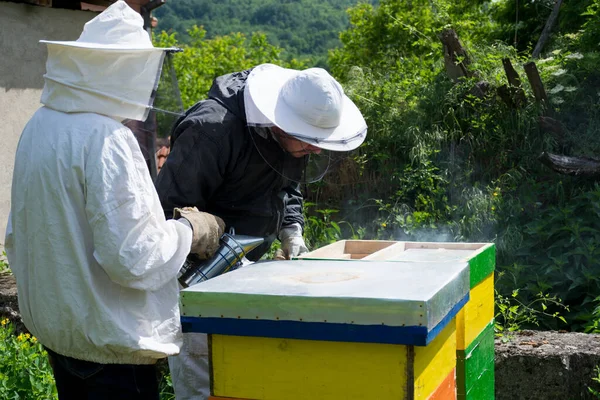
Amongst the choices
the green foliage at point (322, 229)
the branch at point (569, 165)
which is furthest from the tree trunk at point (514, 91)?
the green foliage at point (322, 229)

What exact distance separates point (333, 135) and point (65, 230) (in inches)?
41.4

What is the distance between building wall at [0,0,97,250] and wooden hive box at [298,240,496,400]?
413 centimetres

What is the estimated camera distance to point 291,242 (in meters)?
3.09

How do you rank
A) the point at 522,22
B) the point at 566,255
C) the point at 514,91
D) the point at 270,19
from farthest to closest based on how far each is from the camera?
the point at 270,19, the point at 522,22, the point at 514,91, the point at 566,255

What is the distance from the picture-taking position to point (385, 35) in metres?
11.2

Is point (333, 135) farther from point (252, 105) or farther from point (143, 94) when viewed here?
point (143, 94)

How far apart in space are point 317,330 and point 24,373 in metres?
2.19

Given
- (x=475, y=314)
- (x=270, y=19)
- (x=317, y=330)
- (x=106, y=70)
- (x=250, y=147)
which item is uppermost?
(x=106, y=70)

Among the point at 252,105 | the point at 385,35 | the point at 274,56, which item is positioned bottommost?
the point at 274,56

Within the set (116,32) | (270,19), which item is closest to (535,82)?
(116,32)

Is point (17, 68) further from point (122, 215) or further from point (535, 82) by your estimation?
point (122, 215)

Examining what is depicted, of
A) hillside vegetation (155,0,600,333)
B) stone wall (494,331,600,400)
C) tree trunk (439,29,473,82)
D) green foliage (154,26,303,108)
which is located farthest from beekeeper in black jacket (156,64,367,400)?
green foliage (154,26,303,108)

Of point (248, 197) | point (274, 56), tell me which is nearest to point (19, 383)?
point (248, 197)

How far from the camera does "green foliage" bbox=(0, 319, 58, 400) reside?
3279mm
